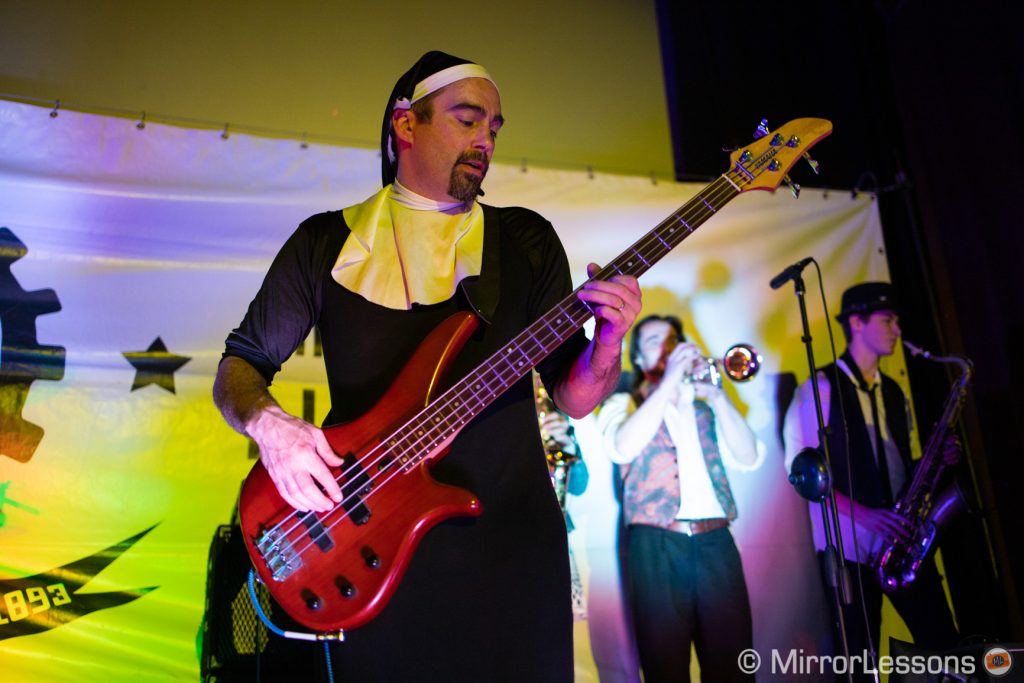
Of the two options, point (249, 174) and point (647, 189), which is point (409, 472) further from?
point (647, 189)

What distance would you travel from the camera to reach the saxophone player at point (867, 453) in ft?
13.4

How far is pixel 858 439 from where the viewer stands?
4.35 meters

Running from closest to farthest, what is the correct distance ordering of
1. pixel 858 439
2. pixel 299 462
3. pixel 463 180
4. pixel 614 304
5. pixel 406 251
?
pixel 299 462, pixel 614 304, pixel 406 251, pixel 463 180, pixel 858 439

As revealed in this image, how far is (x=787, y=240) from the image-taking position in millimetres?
4680

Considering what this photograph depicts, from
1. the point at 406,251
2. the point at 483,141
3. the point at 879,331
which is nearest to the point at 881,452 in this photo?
the point at 879,331

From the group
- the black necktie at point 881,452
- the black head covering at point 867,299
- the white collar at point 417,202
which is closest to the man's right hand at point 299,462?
the white collar at point 417,202

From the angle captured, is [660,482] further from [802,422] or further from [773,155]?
[773,155]

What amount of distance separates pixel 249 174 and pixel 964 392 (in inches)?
159

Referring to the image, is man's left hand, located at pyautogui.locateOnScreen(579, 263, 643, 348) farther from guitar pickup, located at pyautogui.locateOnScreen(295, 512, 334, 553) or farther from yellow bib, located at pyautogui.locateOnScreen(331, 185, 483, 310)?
guitar pickup, located at pyautogui.locateOnScreen(295, 512, 334, 553)

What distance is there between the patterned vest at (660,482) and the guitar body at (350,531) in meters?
2.34

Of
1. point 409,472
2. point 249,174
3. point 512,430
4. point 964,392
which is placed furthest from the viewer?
point 964,392

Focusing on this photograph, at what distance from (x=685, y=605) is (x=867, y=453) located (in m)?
1.38

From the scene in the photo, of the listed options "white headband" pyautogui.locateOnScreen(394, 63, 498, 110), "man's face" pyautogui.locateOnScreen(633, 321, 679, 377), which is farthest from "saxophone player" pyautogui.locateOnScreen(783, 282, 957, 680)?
"white headband" pyautogui.locateOnScreen(394, 63, 498, 110)

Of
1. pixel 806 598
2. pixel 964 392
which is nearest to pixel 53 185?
pixel 806 598
